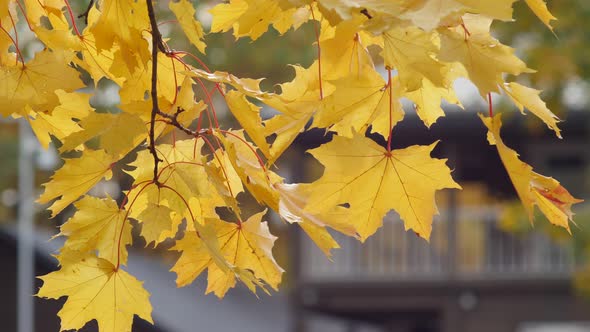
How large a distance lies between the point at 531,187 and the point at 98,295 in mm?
459

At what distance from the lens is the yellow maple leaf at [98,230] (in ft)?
3.42

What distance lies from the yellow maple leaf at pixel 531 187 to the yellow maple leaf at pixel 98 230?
38 centimetres

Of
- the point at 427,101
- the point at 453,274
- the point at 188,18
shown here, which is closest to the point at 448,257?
the point at 453,274

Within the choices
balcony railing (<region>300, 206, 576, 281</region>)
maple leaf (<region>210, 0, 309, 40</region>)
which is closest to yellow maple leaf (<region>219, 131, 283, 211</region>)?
maple leaf (<region>210, 0, 309, 40</region>)

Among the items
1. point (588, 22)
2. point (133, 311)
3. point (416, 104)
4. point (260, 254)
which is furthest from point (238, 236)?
point (588, 22)

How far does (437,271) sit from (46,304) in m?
4.08

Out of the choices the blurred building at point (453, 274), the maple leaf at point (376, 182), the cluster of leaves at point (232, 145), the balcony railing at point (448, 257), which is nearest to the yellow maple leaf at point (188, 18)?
the cluster of leaves at point (232, 145)

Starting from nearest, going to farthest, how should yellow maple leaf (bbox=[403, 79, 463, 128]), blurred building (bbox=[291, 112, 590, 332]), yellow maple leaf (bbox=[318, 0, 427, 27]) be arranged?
yellow maple leaf (bbox=[318, 0, 427, 27]), yellow maple leaf (bbox=[403, 79, 463, 128]), blurred building (bbox=[291, 112, 590, 332])

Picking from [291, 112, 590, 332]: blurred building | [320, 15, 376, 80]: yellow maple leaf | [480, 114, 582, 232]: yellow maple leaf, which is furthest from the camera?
[291, 112, 590, 332]: blurred building

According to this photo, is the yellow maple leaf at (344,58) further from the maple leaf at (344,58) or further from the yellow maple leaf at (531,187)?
the yellow maple leaf at (531,187)

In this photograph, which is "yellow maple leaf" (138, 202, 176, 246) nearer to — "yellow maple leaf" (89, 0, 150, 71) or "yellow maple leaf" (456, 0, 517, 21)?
"yellow maple leaf" (89, 0, 150, 71)

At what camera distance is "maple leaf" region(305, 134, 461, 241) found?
0.98 m

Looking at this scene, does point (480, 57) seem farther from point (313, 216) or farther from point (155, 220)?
point (155, 220)

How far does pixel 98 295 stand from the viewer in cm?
107
